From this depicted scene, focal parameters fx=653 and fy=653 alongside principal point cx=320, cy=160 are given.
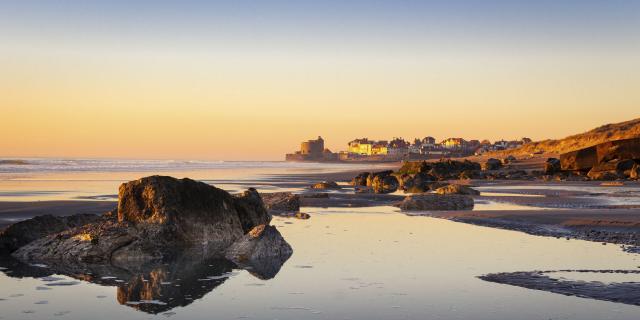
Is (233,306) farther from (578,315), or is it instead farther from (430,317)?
(578,315)

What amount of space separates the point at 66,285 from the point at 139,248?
8.57ft

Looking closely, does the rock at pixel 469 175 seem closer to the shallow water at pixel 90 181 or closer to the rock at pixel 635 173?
the rock at pixel 635 173

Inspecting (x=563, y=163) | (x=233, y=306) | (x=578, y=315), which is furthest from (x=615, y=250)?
(x=563, y=163)

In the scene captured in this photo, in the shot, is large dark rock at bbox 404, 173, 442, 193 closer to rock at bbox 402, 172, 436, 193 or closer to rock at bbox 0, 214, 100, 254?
rock at bbox 402, 172, 436, 193

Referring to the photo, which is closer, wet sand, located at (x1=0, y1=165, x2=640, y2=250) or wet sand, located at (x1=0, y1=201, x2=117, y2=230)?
wet sand, located at (x1=0, y1=165, x2=640, y2=250)

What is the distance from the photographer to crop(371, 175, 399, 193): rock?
96.9ft

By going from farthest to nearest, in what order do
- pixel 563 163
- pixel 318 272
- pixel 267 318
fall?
pixel 563 163 → pixel 318 272 → pixel 267 318

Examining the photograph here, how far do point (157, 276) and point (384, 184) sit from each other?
23058mm

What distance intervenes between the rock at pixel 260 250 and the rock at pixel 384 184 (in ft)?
60.9

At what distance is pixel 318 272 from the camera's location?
28.7ft

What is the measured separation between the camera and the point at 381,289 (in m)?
7.53

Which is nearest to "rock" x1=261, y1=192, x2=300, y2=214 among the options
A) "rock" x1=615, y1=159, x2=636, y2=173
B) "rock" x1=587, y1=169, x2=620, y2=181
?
"rock" x1=587, y1=169, x2=620, y2=181

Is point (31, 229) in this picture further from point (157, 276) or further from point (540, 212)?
point (540, 212)

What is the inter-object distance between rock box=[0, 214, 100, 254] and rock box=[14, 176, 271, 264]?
550 mm
